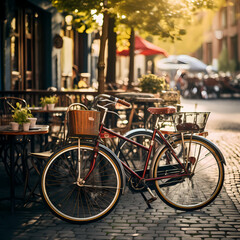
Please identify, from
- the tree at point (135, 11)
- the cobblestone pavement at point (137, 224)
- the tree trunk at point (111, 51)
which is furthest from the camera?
the tree trunk at point (111, 51)

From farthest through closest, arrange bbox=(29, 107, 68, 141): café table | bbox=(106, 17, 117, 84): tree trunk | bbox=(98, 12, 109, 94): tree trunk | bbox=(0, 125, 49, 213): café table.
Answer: bbox=(106, 17, 117, 84): tree trunk
bbox=(29, 107, 68, 141): café table
bbox=(98, 12, 109, 94): tree trunk
bbox=(0, 125, 49, 213): café table

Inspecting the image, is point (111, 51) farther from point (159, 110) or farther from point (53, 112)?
point (159, 110)

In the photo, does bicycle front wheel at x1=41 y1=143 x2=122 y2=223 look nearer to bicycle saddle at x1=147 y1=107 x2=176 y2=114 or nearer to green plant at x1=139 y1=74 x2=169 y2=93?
bicycle saddle at x1=147 y1=107 x2=176 y2=114

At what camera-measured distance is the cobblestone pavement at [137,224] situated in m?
4.66

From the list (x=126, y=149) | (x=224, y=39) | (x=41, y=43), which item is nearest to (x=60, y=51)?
(x=41, y=43)

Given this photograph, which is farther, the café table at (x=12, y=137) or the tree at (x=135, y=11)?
the tree at (x=135, y=11)

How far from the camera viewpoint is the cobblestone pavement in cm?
466

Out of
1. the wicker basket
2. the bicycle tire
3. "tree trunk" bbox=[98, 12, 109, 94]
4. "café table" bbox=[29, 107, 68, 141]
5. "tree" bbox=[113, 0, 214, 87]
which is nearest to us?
the wicker basket

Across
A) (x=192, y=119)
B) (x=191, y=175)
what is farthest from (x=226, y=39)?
(x=191, y=175)

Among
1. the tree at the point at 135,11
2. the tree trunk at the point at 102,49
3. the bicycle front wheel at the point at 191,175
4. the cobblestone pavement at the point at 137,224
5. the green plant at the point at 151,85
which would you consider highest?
the tree at the point at 135,11

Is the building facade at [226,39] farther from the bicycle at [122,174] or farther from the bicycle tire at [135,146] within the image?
the bicycle at [122,174]

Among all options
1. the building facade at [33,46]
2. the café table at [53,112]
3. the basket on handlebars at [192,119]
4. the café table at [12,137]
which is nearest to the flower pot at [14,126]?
the café table at [12,137]

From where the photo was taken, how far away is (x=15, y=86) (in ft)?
43.7

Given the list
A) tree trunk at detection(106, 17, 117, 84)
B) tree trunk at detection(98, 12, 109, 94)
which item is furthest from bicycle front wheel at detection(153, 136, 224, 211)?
tree trunk at detection(106, 17, 117, 84)
